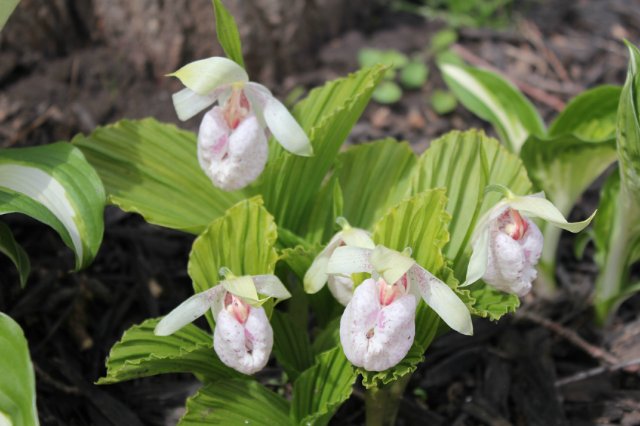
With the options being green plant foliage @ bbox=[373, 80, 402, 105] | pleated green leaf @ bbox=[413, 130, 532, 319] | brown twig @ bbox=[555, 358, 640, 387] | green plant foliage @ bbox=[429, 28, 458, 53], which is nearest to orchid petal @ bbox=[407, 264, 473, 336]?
pleated green leaf @ bbox=[413, 130, 532, 319]

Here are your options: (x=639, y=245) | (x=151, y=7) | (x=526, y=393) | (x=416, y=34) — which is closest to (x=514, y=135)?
(x=639, y=245)

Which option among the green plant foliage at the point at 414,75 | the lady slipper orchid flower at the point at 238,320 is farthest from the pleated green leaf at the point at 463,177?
the green plant foliage at the point at 414,75

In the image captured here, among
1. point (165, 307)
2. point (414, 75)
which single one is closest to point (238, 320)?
point (165, 307)

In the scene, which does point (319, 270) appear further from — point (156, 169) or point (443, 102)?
point (443, 102)

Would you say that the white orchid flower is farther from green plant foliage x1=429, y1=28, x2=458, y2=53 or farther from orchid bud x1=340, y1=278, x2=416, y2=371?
green plant foliage x1=429, y1=28, x2=458, y2=53

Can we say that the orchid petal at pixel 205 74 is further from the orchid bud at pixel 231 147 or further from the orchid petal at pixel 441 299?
the orchid petal at pixel 441 299

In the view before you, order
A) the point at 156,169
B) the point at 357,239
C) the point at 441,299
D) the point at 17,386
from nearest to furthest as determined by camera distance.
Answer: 1. the point at 17,386
2. the point at 441,299
3. the point at 357,239
4. the point at 156,169

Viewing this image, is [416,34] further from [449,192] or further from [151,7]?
[449,192]
